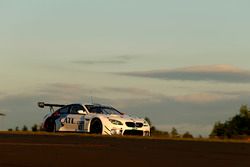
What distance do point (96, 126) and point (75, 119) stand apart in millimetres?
1605

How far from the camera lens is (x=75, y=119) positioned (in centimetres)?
2984

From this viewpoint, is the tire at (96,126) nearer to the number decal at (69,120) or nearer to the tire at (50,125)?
the number decal at (69,120)

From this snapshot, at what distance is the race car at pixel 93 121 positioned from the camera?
2792cm

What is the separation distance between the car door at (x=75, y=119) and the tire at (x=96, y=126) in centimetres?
57

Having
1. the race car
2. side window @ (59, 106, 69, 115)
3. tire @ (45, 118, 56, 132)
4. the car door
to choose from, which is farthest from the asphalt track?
tire @ (45, 118, 56, 132)

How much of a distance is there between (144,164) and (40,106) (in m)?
21.3

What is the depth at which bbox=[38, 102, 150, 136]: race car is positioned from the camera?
27922mm

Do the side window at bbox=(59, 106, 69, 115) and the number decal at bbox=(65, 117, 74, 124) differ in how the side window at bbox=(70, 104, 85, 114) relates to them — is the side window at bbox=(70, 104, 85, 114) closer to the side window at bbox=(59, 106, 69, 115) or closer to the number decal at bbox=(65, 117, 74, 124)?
the side window at bbox=(59, 106, 69, 115)

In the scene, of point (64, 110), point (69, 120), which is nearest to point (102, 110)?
point (69, 120)

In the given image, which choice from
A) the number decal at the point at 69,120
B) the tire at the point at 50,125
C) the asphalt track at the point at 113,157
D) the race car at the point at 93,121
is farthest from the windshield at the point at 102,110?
the asphalt track at the point at 113,157

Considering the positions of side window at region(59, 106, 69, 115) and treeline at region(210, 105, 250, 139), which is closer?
side window at region(59, 106, 69, 115)

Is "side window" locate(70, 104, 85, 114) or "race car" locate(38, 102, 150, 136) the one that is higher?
"side window" locate(70, 104, 85, 114)

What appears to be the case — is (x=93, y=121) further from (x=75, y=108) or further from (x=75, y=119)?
(x=75, y=108)

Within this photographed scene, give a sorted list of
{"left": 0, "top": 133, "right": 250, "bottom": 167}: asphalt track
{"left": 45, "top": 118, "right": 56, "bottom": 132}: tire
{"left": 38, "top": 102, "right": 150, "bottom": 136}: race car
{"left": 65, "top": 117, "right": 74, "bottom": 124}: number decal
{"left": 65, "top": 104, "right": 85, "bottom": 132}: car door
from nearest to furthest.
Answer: {"left": 0, "top": 133, "right": 250, "bottom": 167}: asphalt track → {"left": 38, "top": 102, "right": 150, "bottom": 136}: race car → {"left": 65, "top": 104, "right": 85, "bottom": 132}: car door → {"left": 65, "top": 117, "right": 74, "bottom": 124}: number decal → {"left": 45, "top": 118, "right": 56, "bottom": 132}: tire
